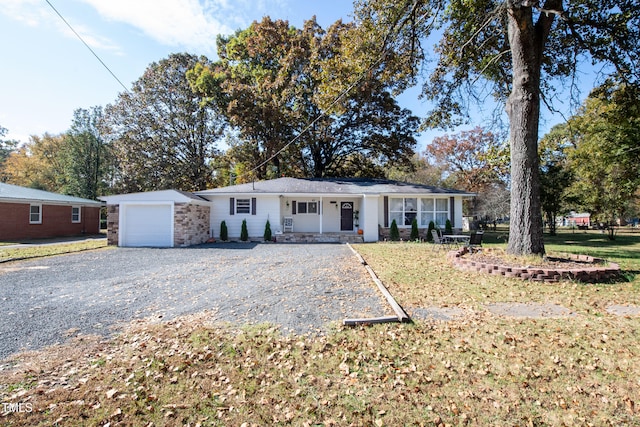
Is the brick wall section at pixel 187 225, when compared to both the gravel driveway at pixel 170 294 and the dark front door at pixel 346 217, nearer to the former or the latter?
the gravel driveway at pixel 170 294

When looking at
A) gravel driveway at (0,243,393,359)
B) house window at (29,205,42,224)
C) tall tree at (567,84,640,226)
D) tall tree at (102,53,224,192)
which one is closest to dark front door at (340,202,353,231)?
gravel driveway at (0,243,393,359)

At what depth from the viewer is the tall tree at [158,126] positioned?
26.9m

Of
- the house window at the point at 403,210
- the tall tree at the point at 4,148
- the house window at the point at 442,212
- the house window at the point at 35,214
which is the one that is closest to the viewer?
the house window at the point at 403,210

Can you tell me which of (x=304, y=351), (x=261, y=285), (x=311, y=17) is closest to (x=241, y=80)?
(x=311, y=17)

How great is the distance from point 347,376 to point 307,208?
15.4 metres

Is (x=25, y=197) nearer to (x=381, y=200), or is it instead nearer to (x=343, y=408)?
(x=381, y=200)

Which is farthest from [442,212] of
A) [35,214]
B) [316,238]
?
[35,214]

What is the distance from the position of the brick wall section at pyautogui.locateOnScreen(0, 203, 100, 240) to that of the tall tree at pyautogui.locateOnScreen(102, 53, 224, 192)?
200 inches

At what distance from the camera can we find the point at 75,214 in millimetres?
21688

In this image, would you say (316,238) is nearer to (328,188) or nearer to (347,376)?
(328,188)

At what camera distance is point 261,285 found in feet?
21.1

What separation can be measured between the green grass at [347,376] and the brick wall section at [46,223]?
1964 centimetres

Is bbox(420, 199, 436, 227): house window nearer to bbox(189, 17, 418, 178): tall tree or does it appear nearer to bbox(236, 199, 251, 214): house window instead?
bbox(189, 17, 418, 178): tall tree

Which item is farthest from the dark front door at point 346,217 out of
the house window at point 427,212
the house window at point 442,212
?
the house window at point 442,212
